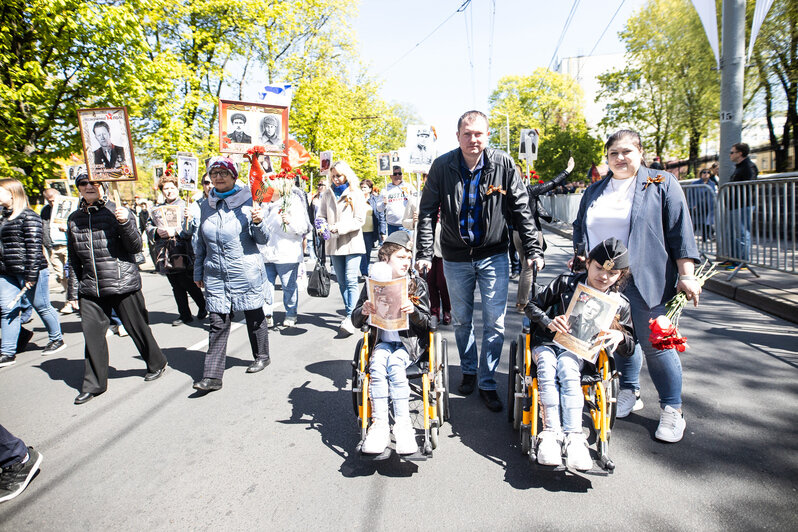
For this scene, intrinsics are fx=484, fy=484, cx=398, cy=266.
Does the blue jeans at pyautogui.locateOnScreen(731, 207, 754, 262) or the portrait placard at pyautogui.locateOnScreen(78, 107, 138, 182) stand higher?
the portrait placard at pyautogui.locateOnScreen(78, 107, 138, 182)

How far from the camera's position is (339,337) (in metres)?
5.94

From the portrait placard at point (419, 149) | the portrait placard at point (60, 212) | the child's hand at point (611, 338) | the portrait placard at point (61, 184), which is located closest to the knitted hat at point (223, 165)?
the child's hand at point (611, 338)

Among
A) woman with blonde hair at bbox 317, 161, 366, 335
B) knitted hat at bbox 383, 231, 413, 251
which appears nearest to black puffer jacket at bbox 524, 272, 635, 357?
knitted hat at bbox 383, 231, 413, 251

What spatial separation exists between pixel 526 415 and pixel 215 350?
2.81 metres

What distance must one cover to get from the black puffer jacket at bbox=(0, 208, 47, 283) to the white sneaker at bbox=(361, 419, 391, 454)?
437 centimetres

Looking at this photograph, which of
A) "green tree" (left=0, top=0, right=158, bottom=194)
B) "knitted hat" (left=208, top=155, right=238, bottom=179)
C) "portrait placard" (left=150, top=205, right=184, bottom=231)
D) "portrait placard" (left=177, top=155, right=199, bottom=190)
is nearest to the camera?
"knitted hat" (left=208, top=155, right=238, bottom=179)

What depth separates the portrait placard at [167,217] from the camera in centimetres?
686

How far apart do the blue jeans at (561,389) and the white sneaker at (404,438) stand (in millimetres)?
764

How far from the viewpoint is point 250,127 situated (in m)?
5.53

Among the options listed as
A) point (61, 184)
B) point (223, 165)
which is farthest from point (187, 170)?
point (223, 165)

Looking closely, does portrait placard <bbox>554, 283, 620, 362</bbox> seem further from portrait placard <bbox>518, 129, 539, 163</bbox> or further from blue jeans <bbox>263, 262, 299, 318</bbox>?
portrait placard <bbox>518, 129, 539, 163</bbox>

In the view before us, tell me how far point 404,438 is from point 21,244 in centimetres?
478

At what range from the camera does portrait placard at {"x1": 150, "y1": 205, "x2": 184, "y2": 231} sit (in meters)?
6.86

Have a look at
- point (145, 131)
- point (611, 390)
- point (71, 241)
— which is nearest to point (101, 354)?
point (71, 241)
